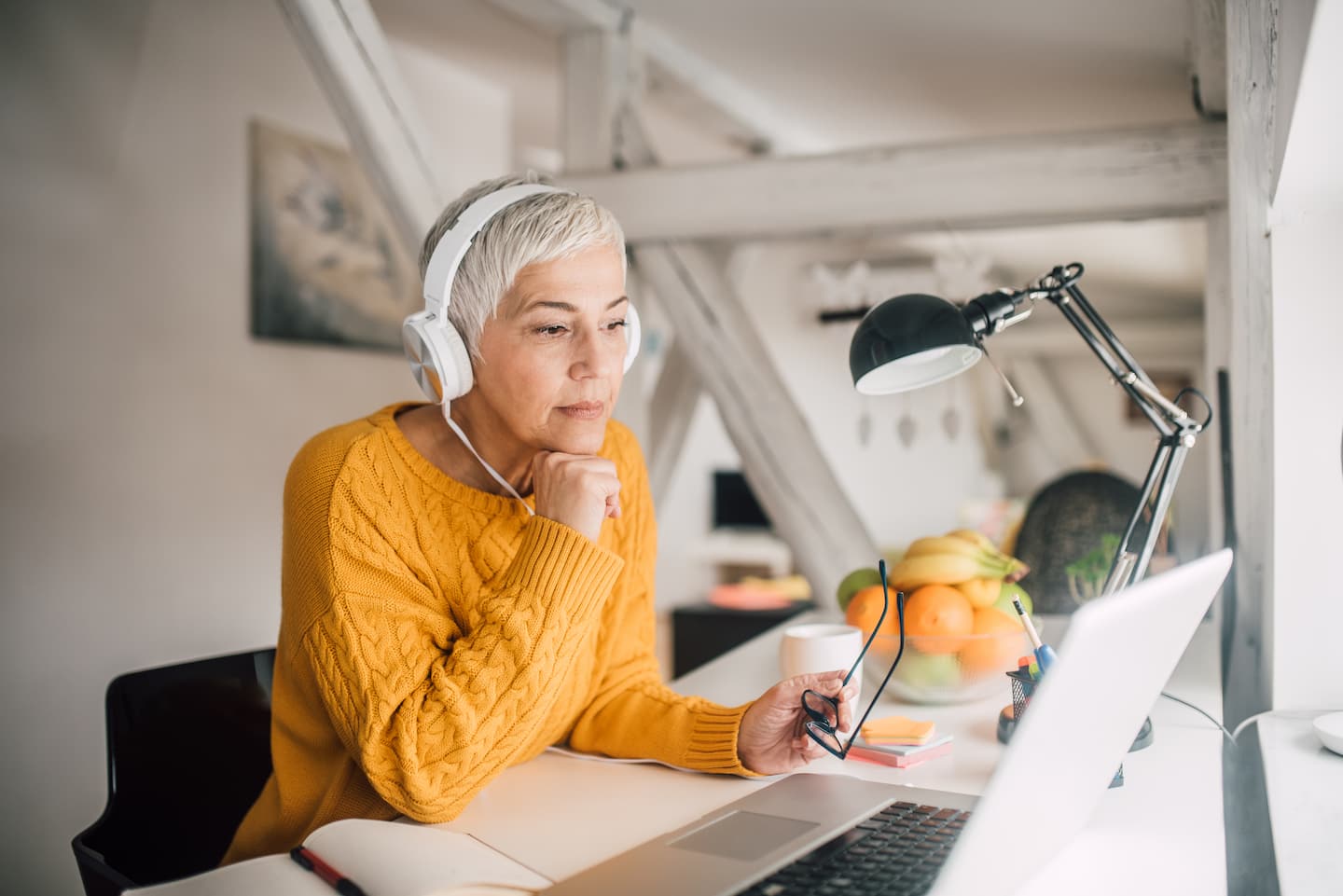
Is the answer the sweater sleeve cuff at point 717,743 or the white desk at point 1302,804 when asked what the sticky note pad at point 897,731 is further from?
the white desk at point 1302,804

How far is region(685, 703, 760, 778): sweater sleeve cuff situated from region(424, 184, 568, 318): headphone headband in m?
0.55

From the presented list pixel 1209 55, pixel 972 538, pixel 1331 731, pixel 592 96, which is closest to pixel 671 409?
pixel 592 96

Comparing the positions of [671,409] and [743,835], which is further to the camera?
[671,409]

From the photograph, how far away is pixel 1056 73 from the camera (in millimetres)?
2574

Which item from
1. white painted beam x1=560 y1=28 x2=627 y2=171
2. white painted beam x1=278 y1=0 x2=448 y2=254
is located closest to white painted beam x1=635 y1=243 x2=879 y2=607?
white painted beam x1=560 y1=28 x2=627 y2=171

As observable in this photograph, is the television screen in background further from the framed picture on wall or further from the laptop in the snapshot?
the laptop

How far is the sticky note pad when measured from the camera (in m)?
1.18

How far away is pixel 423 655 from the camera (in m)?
1.06

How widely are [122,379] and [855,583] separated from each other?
184 cm

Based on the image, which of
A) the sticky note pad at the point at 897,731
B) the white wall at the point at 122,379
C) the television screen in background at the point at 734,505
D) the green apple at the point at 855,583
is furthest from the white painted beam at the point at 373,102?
the television screen in background at the point at 734,505

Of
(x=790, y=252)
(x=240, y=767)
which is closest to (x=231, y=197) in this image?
(x=240, y=767)

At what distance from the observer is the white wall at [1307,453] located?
4.39 feet

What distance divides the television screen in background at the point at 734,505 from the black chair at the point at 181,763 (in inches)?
195

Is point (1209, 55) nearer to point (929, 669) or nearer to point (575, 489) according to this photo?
point (929, 669)
